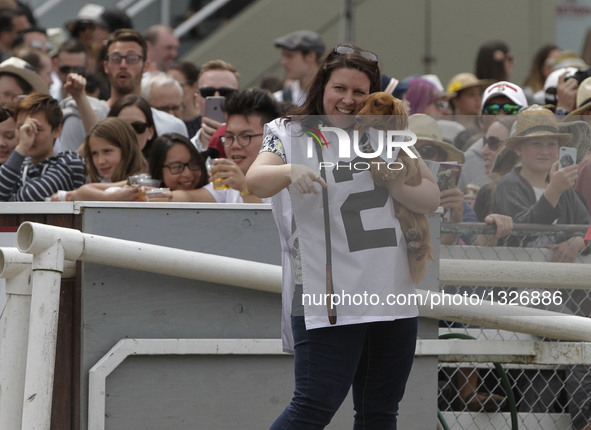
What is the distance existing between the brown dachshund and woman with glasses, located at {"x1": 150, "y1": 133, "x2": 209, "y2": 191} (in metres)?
2.10

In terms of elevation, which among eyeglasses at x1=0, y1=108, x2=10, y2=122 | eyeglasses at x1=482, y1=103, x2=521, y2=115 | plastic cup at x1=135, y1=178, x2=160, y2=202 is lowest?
plastic cup at x1=135, y1=178, x2=160, y2=202

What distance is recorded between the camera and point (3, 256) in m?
3.85

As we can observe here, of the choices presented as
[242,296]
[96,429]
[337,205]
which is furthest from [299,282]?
[96,429]

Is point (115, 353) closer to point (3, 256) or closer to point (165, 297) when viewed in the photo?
point (165, 297)

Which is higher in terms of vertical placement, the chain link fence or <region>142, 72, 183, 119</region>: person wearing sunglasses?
<region>142, 72, 183, 119</region>: person wearing sunglasses

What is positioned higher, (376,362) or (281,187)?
(281,187)

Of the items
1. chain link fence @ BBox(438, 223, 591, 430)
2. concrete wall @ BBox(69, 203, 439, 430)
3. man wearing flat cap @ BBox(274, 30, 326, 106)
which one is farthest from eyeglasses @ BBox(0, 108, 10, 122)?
man wearing flat cap @ BBox(274, 30, 326, 106)

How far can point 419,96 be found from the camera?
781 cm

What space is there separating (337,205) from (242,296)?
0.89 metres

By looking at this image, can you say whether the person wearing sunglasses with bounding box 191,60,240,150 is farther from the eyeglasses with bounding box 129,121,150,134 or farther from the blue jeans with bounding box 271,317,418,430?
the blue jeans with bounding box 271,317,418,430

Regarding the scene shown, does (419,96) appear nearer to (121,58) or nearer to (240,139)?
(121,58)

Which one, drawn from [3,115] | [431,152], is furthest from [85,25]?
[431,152]

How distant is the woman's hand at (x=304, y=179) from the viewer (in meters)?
3.34

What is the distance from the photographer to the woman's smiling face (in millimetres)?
3572
